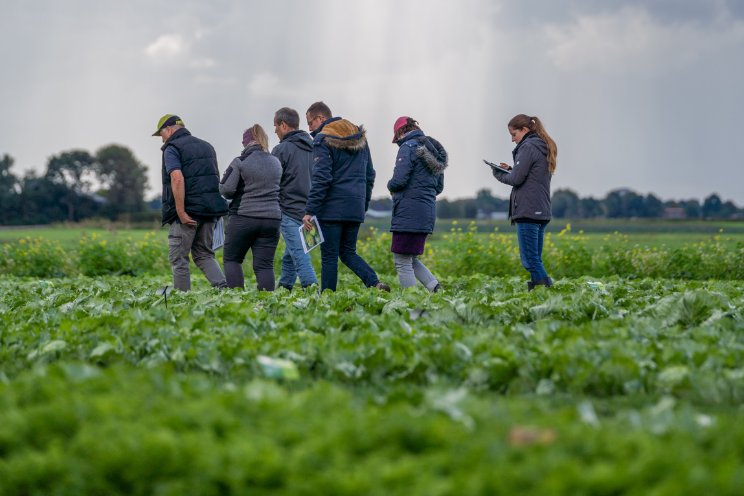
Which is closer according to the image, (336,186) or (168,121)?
(336,186)

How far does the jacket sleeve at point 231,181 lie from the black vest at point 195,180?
0.16 m

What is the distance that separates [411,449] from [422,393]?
67 cm

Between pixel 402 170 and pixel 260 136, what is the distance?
1710mm

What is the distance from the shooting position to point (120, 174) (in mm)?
91812

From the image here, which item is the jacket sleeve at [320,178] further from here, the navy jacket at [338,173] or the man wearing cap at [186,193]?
the man wearing cap at [186,193]

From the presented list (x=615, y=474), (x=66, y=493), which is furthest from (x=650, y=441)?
(x=66, y=493)

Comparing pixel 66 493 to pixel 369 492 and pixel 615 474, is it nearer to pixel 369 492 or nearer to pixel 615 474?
pixel 369 492

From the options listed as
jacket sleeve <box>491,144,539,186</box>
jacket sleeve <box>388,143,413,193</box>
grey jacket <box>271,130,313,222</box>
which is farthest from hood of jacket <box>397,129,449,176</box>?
grey jacket <box>271,130,313,222</box>

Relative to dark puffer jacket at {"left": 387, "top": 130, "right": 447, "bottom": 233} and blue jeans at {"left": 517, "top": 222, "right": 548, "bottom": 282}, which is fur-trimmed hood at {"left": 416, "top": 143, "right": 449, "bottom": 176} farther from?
blue jeans at {"left": 517, "top": 222, "right": 548, "bottom": 282}

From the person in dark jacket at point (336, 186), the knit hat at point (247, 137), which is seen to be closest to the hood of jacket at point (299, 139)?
the knit hat at point (247, 137)

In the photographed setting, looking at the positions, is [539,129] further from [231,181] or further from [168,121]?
[168,121]

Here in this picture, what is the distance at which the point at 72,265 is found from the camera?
63.8ft

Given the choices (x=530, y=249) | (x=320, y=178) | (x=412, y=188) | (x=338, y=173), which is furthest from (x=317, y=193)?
(x=530, y=249)

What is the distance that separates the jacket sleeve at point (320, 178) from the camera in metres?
8.52
